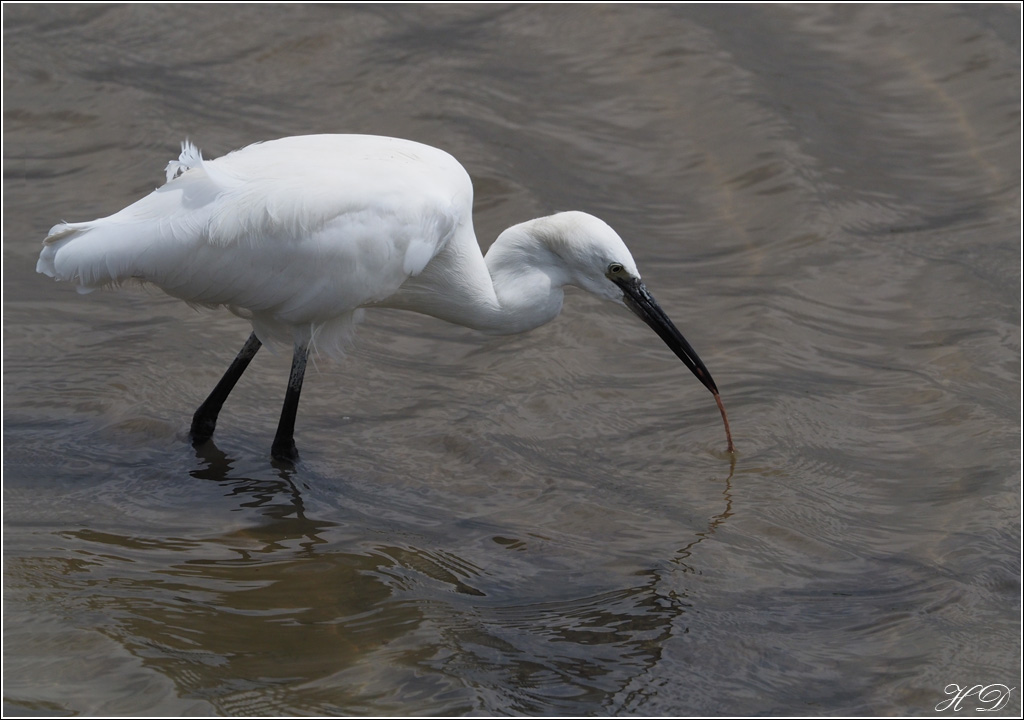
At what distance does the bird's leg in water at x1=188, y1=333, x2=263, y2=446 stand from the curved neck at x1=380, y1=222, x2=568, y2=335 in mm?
777

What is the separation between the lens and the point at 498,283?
5.68 metres

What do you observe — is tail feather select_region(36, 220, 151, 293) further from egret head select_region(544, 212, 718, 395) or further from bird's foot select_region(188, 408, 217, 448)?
egret head select_region(544, 212, 718, 395)

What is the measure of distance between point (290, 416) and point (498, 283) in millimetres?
1057

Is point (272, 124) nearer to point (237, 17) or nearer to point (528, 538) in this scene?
point (237, 17)

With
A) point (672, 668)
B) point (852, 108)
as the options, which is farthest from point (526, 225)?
point (852, 108)

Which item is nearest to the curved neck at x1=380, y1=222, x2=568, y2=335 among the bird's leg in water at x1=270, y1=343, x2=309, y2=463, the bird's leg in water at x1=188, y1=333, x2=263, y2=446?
the bird's leg in water at x1=270, y1=343, x2=309, y2=463

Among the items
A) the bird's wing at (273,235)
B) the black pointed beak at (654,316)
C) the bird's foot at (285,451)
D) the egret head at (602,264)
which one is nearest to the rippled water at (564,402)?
the bird's foot at (285,451)

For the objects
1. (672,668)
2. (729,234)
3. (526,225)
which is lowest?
(672,668)

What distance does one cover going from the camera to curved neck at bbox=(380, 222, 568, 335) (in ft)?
18.3

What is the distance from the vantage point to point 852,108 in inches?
340

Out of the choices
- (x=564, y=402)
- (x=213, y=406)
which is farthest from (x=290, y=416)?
(x=564, y=402)

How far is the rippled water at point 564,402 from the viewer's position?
435 cm

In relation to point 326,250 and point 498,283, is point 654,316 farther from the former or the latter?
point 326,250

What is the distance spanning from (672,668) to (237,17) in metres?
6.62
